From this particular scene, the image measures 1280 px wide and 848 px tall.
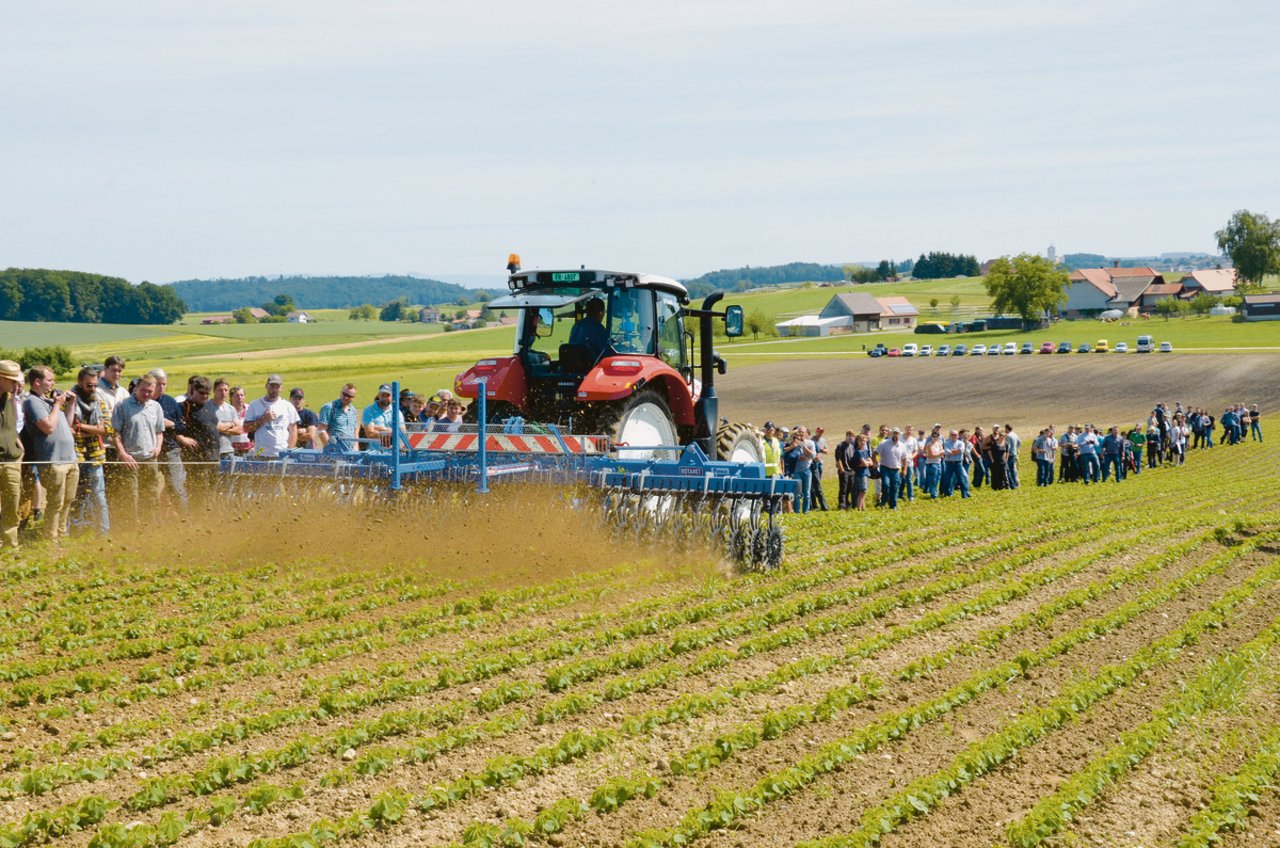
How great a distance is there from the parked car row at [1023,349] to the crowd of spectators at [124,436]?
242ft

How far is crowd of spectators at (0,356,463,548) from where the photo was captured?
38.6 feet

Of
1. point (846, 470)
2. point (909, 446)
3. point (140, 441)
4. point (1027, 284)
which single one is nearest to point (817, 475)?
point (846, 470)

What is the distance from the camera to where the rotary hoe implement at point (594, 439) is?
11031 millimetres

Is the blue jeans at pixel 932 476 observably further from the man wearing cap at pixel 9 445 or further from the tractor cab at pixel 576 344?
the man wearing cap at pixel 9 445

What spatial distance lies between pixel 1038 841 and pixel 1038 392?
54.3 m

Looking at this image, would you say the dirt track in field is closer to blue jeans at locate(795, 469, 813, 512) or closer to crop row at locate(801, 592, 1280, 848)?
blue jeans at locate(795, 469, 813, 512)

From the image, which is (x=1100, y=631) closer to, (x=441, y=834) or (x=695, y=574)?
(x=695, y=574)

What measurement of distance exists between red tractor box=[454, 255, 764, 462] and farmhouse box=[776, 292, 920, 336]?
376ft

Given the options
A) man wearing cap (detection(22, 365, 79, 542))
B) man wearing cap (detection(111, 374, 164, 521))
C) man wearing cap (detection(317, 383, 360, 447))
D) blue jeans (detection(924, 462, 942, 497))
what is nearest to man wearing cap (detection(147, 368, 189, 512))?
man wearing cap (detection(111, 374, 164, 521))

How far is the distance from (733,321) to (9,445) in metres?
7.01

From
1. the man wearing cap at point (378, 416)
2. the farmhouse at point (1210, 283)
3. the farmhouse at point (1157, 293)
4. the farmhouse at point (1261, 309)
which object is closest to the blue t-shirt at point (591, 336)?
the man wearing cap at point (378, 416)

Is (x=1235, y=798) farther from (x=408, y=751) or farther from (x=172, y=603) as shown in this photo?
(x=172, y=603)

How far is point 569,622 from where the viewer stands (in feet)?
30.9

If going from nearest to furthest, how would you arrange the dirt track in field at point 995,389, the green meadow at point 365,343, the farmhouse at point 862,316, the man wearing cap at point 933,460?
the man wearing cap at point 933,460, the dirt track in field at point 995,389, the green meadow at point 365,343, the farmhouse at point 862,316
